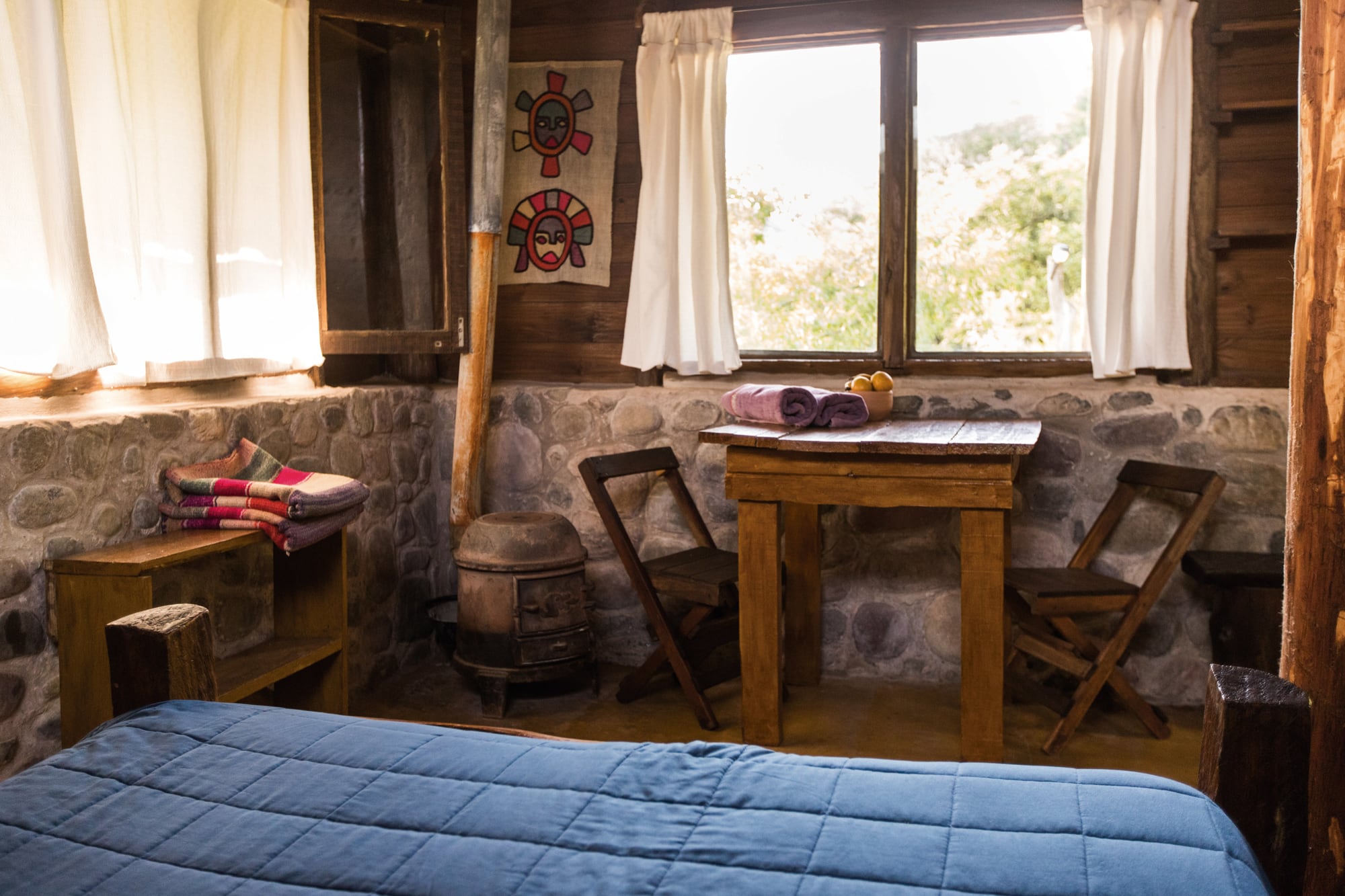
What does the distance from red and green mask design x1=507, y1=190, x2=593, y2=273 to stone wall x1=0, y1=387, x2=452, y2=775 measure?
698 millimetres

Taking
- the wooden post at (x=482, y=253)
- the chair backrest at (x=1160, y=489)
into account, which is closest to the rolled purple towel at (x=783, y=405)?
the chair backrest at (x=1160, y=489)

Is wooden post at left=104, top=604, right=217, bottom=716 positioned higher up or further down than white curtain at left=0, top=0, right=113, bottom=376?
further down

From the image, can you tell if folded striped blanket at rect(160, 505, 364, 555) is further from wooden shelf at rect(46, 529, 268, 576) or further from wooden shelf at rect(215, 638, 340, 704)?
wooden shelf at rect(215, 638, 340, 704)

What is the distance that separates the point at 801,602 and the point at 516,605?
106 centimetres

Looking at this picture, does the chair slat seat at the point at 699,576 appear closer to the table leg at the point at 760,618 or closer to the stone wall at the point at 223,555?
the table leg at the point at 760,618

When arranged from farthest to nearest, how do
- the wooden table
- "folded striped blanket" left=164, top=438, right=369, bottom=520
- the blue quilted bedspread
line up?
the wooden table → "folded striped blanket" left=164, top=438, right=369, bottom=520 → the blue quilted bedspread

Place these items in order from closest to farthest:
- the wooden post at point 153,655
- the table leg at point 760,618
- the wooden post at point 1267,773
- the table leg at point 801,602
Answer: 1. the wooden post at point 1267,773
2. the wooden post at point 153,655
3. the table leg at point 760,618
4. the table leg at point 801,602

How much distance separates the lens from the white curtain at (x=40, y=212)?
2330 millimetres

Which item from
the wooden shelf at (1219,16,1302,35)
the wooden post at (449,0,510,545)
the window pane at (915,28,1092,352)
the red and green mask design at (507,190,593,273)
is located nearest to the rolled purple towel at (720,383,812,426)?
the window pane at (915,28,1092,352)

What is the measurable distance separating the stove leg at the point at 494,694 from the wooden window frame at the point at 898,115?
1.56 meters

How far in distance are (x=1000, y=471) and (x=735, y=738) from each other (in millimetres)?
1202

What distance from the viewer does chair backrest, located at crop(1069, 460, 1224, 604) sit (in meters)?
3.17

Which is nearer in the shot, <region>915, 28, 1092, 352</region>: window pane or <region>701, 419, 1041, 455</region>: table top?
<region>701, 419, 1041, 455</region>: table top

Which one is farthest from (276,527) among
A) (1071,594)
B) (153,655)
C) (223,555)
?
(1071,594)
